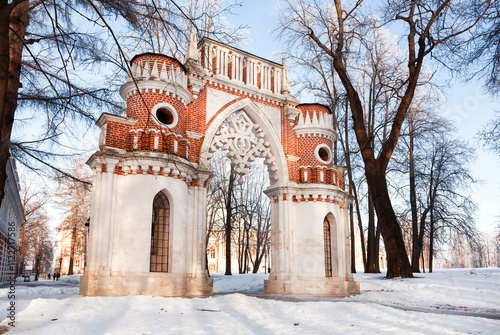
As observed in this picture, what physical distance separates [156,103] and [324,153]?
789cm

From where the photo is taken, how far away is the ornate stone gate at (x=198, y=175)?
41.3ft

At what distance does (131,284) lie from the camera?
40.0 ft

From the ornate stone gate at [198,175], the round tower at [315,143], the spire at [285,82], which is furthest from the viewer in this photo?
the spire at [285,82]

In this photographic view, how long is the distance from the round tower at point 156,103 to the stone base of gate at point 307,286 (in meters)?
6.24

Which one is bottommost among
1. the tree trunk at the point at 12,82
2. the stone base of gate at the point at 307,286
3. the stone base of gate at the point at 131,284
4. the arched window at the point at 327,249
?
the stone base of gate at the point at 307,286

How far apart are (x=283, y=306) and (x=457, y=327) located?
3651 millimetres

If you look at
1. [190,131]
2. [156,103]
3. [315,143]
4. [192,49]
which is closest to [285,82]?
[315,143]

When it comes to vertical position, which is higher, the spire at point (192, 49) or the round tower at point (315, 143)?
the spire at point (192, 49)

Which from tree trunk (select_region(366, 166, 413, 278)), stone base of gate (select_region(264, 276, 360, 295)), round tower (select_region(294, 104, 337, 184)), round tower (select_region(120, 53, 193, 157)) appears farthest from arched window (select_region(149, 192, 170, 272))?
tree trunk (select_region(366, 166, 413, 278))

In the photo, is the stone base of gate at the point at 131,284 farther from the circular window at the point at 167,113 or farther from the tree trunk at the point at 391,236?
the tree trunk at the point at 391,236

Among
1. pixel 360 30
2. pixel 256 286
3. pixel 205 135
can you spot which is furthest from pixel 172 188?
pixel 360 30

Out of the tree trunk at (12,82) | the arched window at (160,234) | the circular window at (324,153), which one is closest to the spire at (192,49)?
the arched window at (160,234)

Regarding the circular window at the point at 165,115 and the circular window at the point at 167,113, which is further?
the circular window at the point at 165,115

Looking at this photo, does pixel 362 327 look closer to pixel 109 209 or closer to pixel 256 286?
pixel 109 209
